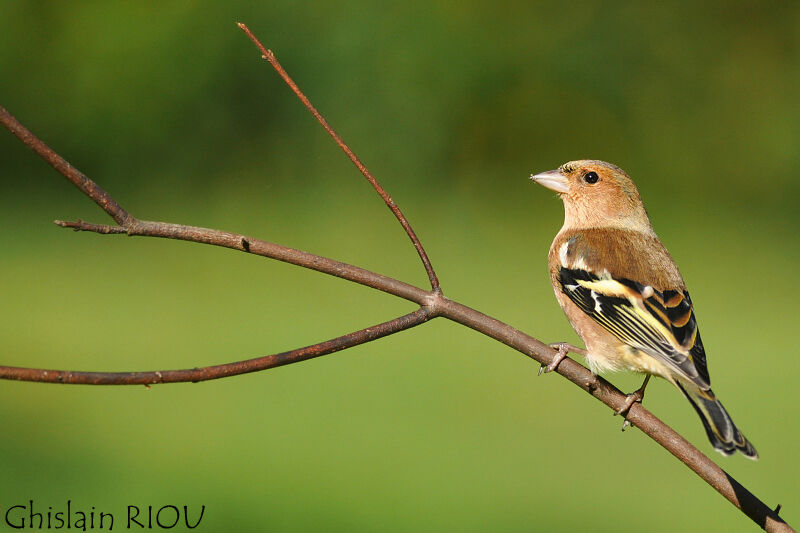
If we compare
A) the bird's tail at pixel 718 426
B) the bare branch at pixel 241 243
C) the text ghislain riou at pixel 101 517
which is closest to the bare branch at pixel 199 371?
the bare branch at pixel 241 243

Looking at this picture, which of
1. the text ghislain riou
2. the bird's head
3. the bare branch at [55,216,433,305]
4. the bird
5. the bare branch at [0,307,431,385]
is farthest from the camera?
the text ghislain riou

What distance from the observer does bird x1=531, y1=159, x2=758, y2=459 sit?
279cm

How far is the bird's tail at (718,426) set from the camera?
2.35 metres

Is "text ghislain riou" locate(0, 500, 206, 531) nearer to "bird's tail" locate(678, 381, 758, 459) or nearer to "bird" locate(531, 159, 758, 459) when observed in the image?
"bird" locate(531, 159, 758, 459)

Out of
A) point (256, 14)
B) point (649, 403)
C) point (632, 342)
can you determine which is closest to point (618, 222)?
point (632, 342)

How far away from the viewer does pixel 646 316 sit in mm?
2996

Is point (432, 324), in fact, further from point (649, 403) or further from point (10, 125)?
point (10, 125)

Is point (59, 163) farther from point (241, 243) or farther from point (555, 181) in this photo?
point (555, 181)

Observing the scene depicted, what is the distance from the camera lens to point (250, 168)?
33.7 feet

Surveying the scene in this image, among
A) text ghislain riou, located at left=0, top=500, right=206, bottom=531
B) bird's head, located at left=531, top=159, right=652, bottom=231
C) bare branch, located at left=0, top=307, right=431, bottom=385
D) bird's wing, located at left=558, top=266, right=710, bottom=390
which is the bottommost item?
bare branch, located at left=0, top=307, right=431, bottom=385

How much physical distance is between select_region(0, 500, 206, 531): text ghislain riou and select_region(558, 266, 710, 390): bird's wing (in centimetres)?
244

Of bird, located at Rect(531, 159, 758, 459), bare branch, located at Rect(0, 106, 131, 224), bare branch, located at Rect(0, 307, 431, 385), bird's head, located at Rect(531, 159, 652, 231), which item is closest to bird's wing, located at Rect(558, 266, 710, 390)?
bird, located at Rect(531, 159, 758, 459)

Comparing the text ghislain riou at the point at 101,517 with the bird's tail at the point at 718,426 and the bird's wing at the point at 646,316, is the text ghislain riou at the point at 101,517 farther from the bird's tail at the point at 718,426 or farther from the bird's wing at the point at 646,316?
the bird's tail at the point at 718,426

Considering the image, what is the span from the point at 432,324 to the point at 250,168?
3.07m
